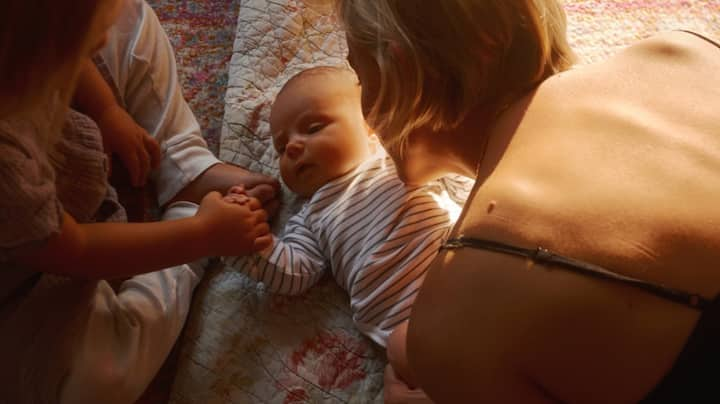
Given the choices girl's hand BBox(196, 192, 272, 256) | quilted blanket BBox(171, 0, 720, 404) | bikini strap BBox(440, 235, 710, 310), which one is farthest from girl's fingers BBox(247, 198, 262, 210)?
bikini strap BBox(440, 235, 710, 310)

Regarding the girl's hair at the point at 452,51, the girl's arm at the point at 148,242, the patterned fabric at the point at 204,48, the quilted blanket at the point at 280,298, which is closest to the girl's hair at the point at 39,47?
the girl's arm at the point at 148,242

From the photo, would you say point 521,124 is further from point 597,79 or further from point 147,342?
point 147,342

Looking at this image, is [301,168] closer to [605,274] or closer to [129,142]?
[129,142]

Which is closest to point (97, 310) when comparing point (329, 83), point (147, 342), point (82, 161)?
point (147, 342)

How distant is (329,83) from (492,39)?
1.29ft

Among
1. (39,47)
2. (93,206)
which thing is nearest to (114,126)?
(93,206)

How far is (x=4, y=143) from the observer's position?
64 cm

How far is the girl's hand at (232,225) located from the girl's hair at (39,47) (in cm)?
36

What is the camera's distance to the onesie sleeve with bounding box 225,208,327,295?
97 centimetres

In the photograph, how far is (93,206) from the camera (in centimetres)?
87

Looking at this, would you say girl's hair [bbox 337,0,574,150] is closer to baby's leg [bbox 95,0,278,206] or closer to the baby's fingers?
the baby's fingers

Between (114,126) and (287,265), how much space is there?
1.19 feet

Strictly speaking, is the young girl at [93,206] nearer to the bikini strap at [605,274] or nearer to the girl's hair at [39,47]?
the girl's hair at [39,47]

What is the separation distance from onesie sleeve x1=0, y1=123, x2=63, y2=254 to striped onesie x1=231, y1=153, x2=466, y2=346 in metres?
0.36
